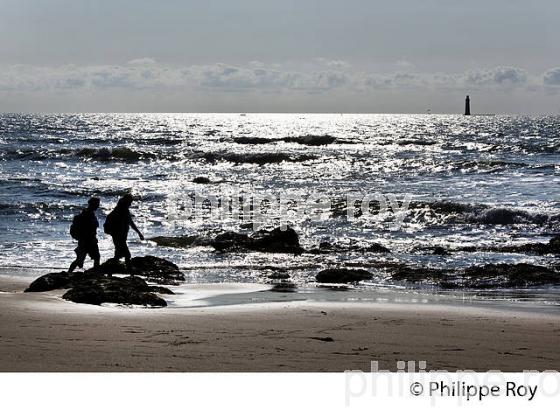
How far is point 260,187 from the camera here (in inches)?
1346

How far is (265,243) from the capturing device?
53.7 ft

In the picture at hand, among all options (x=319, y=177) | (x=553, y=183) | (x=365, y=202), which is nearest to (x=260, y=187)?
(x=319, y=177)

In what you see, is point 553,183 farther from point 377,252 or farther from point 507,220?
point 377,252

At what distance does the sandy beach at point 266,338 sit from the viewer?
5.88m

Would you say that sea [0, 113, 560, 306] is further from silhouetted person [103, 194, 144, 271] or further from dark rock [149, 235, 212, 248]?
silhouetted person [103, 194, 144, 271]

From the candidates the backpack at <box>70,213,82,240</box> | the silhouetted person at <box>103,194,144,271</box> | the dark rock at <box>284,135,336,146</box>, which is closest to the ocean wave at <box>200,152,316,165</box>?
the dark rock at <box>284,135,336,146</box>

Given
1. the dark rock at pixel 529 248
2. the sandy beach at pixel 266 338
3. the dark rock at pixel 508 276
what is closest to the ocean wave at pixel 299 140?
the dark rock at pixel 529 248

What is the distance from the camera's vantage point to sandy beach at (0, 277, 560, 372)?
19.3 ft

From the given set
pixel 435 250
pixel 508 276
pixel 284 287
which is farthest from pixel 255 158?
pixel 284 287

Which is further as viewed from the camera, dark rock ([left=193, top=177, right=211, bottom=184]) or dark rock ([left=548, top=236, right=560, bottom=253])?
dark rock ([left=193, top=177, right=211, bottom=184])

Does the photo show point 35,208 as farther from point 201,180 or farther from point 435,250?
point 435,250

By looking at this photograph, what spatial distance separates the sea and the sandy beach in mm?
3019

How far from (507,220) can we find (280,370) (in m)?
16.9

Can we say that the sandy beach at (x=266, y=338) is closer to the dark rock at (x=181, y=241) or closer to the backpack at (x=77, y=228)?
the backpack at (x=77, y=228)
